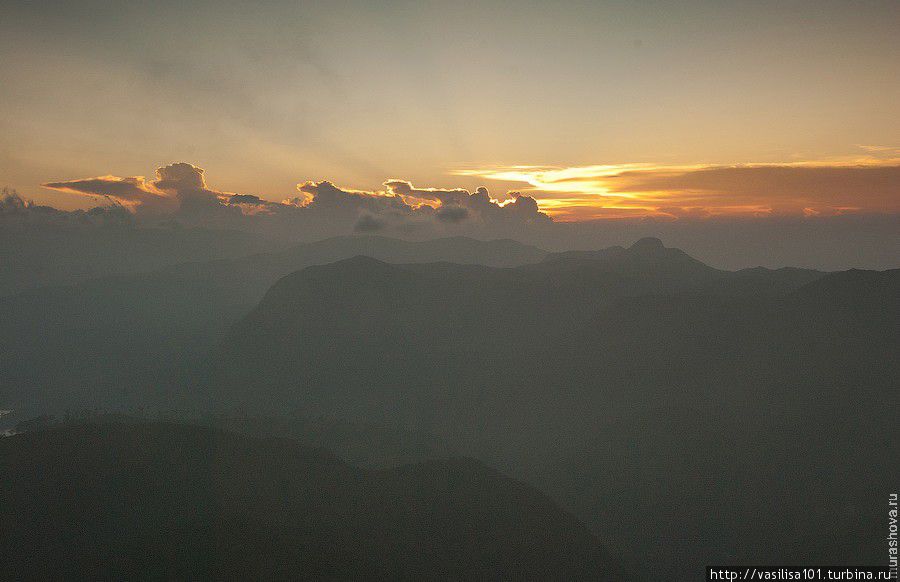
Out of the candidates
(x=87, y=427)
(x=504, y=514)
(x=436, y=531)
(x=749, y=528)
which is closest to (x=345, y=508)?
(x=436, y=531)

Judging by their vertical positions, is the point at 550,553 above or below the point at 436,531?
below

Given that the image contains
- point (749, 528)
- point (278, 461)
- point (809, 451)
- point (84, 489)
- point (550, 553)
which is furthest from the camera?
point (809, 451)

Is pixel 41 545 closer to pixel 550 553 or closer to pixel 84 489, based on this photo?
pixel 84 489

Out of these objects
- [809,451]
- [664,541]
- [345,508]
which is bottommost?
[664,541]

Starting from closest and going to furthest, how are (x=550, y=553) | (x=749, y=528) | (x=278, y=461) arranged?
(x=550, y=553)
(x=278, y=461)
(x=749, y=528)

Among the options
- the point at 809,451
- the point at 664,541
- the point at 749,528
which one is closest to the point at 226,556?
the point at 664,541

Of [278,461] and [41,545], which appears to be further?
[278,461]
